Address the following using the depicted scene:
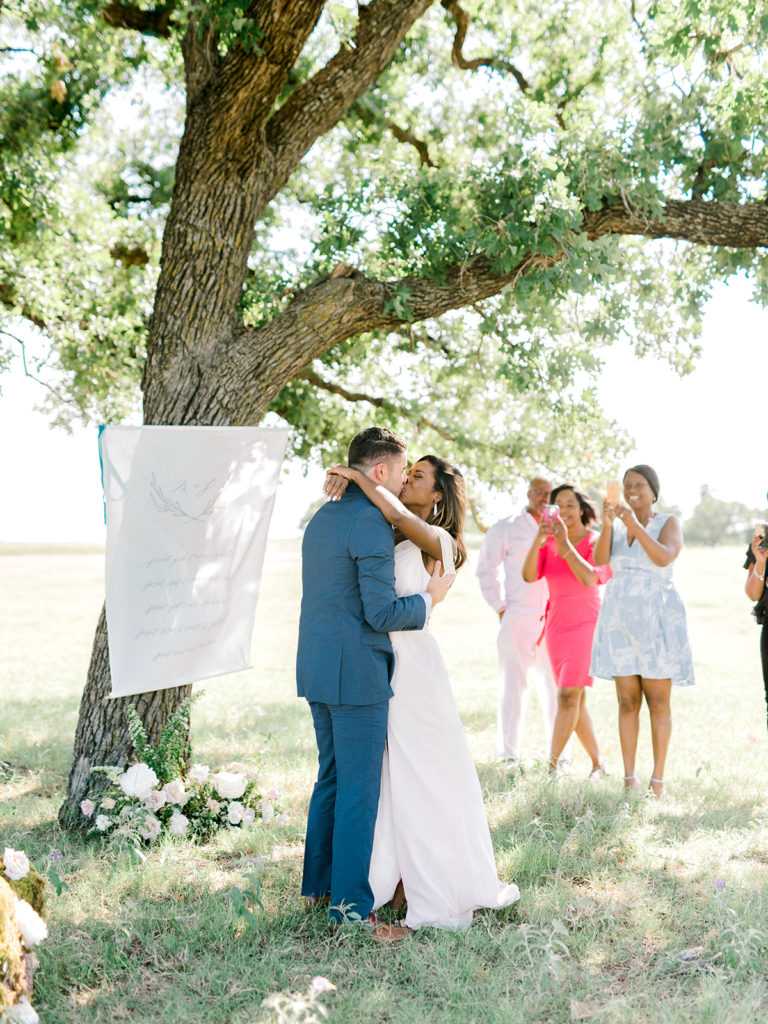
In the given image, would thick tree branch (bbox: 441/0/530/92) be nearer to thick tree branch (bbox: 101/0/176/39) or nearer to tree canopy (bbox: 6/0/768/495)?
tree canopy (bbox: 6/0/768/495)

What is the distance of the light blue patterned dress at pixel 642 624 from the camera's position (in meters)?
5.80

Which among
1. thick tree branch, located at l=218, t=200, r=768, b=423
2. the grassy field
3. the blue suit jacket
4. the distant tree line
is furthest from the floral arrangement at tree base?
the distant tree line

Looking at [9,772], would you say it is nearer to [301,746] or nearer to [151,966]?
[301,746]

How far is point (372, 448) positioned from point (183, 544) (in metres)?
1.63

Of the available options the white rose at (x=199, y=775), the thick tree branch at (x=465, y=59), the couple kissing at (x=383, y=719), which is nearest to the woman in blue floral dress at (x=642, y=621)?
the couple kissing at (x=383, y=719)

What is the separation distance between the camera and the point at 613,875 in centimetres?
452

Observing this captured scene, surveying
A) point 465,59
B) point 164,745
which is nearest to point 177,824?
point 164,745

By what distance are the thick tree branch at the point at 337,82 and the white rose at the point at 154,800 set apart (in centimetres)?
400

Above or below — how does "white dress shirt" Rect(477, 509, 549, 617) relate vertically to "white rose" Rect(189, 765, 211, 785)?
above

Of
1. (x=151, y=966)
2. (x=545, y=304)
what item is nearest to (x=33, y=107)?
(x=545, y=304)

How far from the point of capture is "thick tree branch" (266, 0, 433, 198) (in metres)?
6.00

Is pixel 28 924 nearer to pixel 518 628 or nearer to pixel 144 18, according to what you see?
pixel 518 628

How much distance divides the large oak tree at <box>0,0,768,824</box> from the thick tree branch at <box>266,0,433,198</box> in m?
0.02

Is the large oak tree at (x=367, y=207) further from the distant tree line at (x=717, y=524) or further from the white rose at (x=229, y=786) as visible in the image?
the distant tree line at (x=717, y=524)
